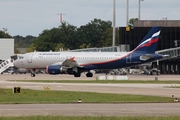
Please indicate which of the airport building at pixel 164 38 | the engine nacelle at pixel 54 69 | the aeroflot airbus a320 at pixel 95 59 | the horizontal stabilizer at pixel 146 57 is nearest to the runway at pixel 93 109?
the engine nacelle at pixel 54 69

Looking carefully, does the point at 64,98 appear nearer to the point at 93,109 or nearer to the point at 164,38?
the point at 93,109

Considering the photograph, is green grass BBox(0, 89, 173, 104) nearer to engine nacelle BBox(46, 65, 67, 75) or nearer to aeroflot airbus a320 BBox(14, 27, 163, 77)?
engine nacelle BBox(46, 65, 67, 75)

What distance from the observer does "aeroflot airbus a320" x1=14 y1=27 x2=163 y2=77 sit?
263 ft

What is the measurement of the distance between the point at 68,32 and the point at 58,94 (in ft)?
481

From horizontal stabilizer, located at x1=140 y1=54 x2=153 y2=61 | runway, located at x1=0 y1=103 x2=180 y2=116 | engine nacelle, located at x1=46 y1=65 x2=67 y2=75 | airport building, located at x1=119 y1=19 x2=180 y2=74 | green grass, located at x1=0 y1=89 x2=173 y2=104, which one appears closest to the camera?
runway, located at x1=0 y1=103 x2=180 y2=116

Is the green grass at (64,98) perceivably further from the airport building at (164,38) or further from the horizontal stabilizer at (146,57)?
the airport building at (164,38)

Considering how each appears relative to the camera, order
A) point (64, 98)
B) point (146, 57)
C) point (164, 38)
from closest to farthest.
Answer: point (64, 98), point (146, 57), point (164, 38)

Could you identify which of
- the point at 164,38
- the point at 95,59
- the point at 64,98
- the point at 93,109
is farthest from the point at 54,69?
the point at 93,109

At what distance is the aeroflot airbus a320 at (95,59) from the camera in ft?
263

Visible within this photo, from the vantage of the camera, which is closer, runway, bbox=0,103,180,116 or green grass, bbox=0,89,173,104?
runway, bbox=0,103,180,116

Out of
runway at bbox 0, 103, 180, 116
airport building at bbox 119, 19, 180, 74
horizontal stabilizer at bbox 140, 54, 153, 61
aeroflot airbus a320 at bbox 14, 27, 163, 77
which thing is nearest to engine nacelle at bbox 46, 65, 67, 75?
aeroflot airbus a320 at bbox 14, 27, 163, 77

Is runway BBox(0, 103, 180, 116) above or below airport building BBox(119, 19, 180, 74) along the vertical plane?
below

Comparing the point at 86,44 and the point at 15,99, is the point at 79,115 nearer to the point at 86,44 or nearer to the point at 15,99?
the point at 15,99

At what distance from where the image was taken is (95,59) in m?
81.4
